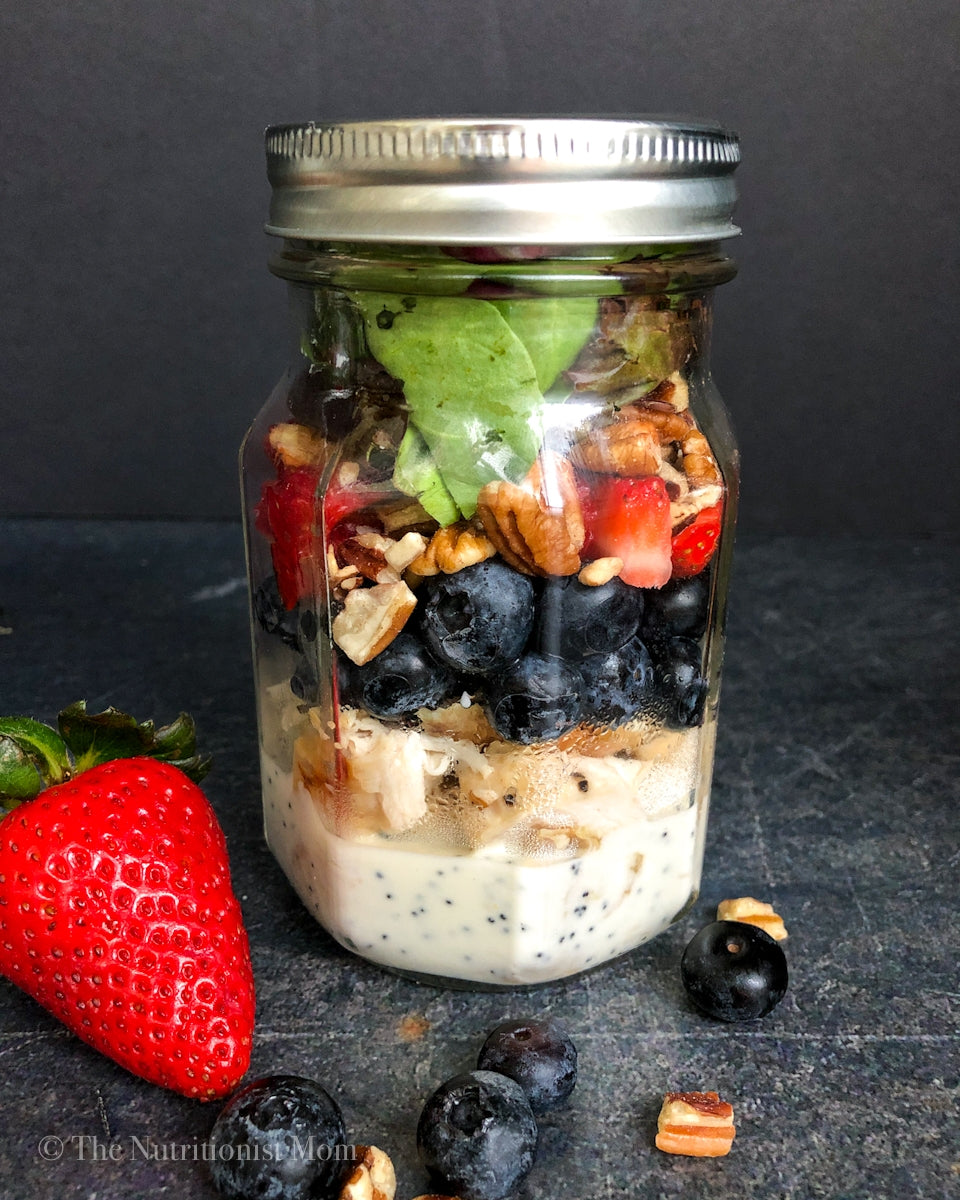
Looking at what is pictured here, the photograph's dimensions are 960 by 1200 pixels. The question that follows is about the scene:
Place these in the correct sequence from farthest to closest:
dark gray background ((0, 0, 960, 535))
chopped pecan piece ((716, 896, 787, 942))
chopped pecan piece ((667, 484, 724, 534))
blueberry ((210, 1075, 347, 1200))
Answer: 1. dark gray background ((0, 0, 960, 535))
2. chopped pecan piece ((716, 896, 787, 942))
3. chopped pecan piece ((667, 484, 724, 534))
4. blueberry ((210, 1075, 347, 1200))

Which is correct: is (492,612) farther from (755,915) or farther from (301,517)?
(755,915)

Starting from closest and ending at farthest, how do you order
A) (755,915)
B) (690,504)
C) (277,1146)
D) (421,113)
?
(277,1146), (690,504), (755,915), (421,113)

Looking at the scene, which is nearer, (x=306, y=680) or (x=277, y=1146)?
(x=277, y=1146)

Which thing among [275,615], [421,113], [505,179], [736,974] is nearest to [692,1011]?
[736,974]

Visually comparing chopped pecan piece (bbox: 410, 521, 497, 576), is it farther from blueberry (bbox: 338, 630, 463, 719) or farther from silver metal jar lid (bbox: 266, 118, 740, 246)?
silver metal jar lid (bbox: 266, 118, 740, 246)

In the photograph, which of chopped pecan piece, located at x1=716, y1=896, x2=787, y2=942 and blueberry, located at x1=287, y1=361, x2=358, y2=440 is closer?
blueberry, located at x1=287, y1=361, x2=358, y2=440

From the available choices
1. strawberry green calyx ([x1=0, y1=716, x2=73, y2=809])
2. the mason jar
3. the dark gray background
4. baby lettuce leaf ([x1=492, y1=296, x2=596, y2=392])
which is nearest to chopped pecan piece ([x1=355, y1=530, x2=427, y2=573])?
the mason jar

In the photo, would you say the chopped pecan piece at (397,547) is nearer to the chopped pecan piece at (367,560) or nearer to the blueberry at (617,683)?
the chopped pecan piece at (367,560)
